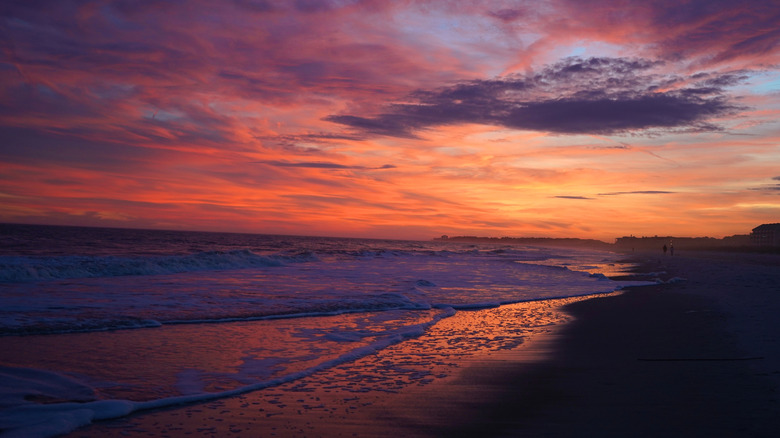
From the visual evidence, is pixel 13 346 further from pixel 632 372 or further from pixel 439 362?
pixel 632 372

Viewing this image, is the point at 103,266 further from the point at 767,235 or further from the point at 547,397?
the point at 767,235

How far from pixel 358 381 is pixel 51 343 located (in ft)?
18.9

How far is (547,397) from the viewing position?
6051 millimetres

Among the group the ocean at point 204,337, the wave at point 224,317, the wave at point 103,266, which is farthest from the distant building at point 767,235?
the wave at point 224,317

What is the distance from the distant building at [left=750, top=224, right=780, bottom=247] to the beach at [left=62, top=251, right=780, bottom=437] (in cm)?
11021

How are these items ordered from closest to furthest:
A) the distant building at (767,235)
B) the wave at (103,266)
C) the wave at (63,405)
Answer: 1. the wave at (63,405)
2. the wave at (103,266)
3. the distant building at (767,235)

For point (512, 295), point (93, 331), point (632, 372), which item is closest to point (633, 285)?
point (512, 295)

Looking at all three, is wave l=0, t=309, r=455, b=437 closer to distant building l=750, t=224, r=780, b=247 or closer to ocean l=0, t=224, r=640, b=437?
ocean l=0, t=224, r=640, b=437

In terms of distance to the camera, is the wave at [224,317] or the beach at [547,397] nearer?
the beach at [547,397]

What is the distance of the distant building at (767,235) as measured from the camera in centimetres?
9812

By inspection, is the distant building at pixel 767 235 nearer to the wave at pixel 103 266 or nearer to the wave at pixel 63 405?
the wave at pixel 103 266

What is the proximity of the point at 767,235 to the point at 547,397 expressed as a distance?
403 ft

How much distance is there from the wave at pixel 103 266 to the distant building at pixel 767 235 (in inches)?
4115

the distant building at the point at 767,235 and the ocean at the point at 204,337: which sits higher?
the distant building at the point at 767,235
